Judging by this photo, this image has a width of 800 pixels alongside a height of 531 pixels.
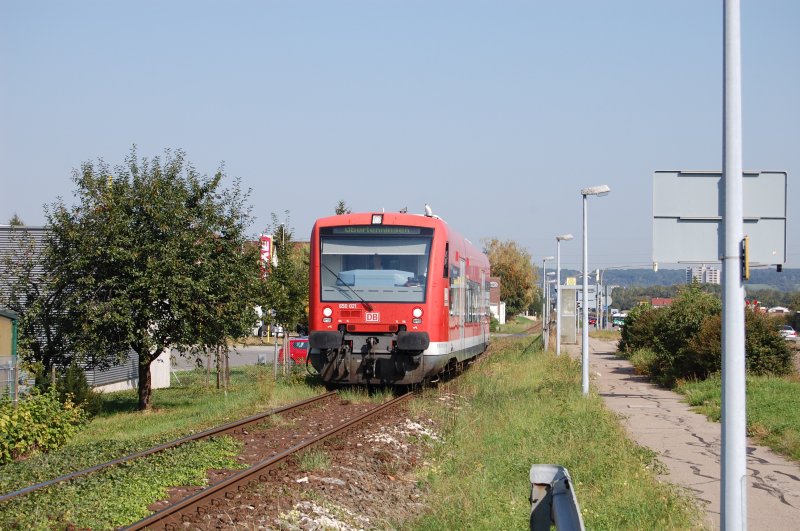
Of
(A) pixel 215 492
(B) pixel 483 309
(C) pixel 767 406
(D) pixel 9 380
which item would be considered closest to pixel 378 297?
(D) pixel 9 380

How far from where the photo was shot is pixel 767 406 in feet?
50.4

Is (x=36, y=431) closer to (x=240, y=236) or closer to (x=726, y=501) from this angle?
(x=240, y=236)

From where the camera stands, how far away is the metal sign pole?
602 cm

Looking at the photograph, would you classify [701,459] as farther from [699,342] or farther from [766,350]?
[766,350]

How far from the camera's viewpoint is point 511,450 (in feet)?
37.1

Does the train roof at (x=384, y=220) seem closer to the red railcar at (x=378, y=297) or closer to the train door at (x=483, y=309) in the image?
the red railcar at (x=378, y=297)

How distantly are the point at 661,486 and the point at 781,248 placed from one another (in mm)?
3055

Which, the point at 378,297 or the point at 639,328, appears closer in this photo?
the point at 378,297

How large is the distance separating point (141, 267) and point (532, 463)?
12.6 metres

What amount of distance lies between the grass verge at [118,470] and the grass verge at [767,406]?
24.4ft

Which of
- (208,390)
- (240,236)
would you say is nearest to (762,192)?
(240,236)

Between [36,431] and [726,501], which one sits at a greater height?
[726,501]

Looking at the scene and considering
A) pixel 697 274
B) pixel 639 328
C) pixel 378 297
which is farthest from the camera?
pixel 697 274

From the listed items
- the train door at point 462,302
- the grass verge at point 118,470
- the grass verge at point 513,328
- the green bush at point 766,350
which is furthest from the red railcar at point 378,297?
the grass verge at point 513,328
